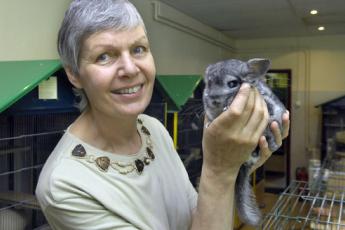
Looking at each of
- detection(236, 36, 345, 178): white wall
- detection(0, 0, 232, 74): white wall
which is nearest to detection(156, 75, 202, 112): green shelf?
detection(0, 0, 232, 74): white wall

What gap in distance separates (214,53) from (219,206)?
4.30 metres

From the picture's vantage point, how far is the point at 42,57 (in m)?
2.13

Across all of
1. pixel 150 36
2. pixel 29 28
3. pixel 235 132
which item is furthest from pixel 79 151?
pixel 150 36

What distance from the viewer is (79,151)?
30.1 inches

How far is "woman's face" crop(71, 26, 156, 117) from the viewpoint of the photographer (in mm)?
729

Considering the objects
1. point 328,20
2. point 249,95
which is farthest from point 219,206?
point 328,20

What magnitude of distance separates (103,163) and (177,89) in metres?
1.65

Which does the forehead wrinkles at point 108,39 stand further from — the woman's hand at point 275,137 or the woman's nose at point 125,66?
the woman's hand at point 275,137

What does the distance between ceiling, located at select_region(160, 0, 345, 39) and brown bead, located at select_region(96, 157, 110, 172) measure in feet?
9.00

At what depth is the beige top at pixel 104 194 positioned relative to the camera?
0.70m

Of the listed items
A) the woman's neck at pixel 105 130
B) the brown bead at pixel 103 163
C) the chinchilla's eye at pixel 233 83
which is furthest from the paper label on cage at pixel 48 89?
the chinchilla's eye at pixel 233 83

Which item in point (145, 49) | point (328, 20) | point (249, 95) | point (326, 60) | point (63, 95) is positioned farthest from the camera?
point (326, 60)

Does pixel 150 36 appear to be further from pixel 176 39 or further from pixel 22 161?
pixel 22 161

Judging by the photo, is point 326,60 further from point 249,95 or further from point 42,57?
point 249,95
